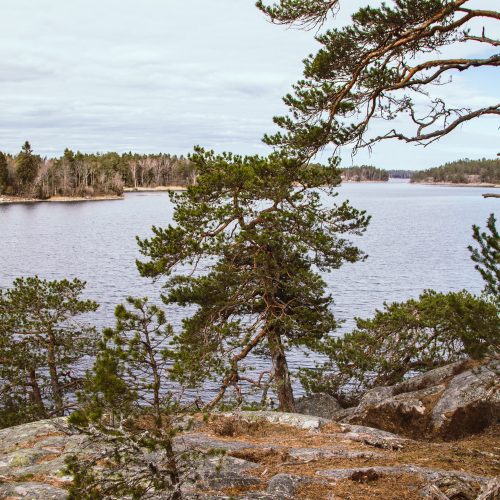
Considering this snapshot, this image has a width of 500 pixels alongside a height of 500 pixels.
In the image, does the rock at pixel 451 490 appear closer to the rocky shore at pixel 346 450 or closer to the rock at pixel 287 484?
the rocky shore at pixel 346 450

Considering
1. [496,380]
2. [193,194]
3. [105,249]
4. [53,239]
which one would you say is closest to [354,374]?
[496,380]

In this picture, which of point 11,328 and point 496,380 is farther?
point 11,328

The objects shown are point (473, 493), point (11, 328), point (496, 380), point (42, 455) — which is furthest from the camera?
point (11, 328)

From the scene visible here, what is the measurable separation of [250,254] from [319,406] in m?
4.67

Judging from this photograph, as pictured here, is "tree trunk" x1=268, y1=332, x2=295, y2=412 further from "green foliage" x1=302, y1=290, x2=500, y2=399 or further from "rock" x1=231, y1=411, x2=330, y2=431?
"rock" x1=231, y1=411, x2=330, y2=431

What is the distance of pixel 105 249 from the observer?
5559cm

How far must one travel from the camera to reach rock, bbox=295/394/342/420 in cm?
1532

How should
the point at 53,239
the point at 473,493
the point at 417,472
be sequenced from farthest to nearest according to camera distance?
the point at 53,239 < the point at 417,472 < the point at 473,493

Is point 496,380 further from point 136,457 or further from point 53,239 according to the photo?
point 53,239

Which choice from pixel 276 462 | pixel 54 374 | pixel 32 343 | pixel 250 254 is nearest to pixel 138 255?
pixel 54 374

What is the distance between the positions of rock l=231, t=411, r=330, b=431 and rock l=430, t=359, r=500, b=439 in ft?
6.68

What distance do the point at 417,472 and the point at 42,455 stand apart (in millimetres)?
5145

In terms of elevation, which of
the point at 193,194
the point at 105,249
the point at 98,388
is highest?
the point at 193,194

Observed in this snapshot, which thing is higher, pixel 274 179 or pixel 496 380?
pixel 274 179
